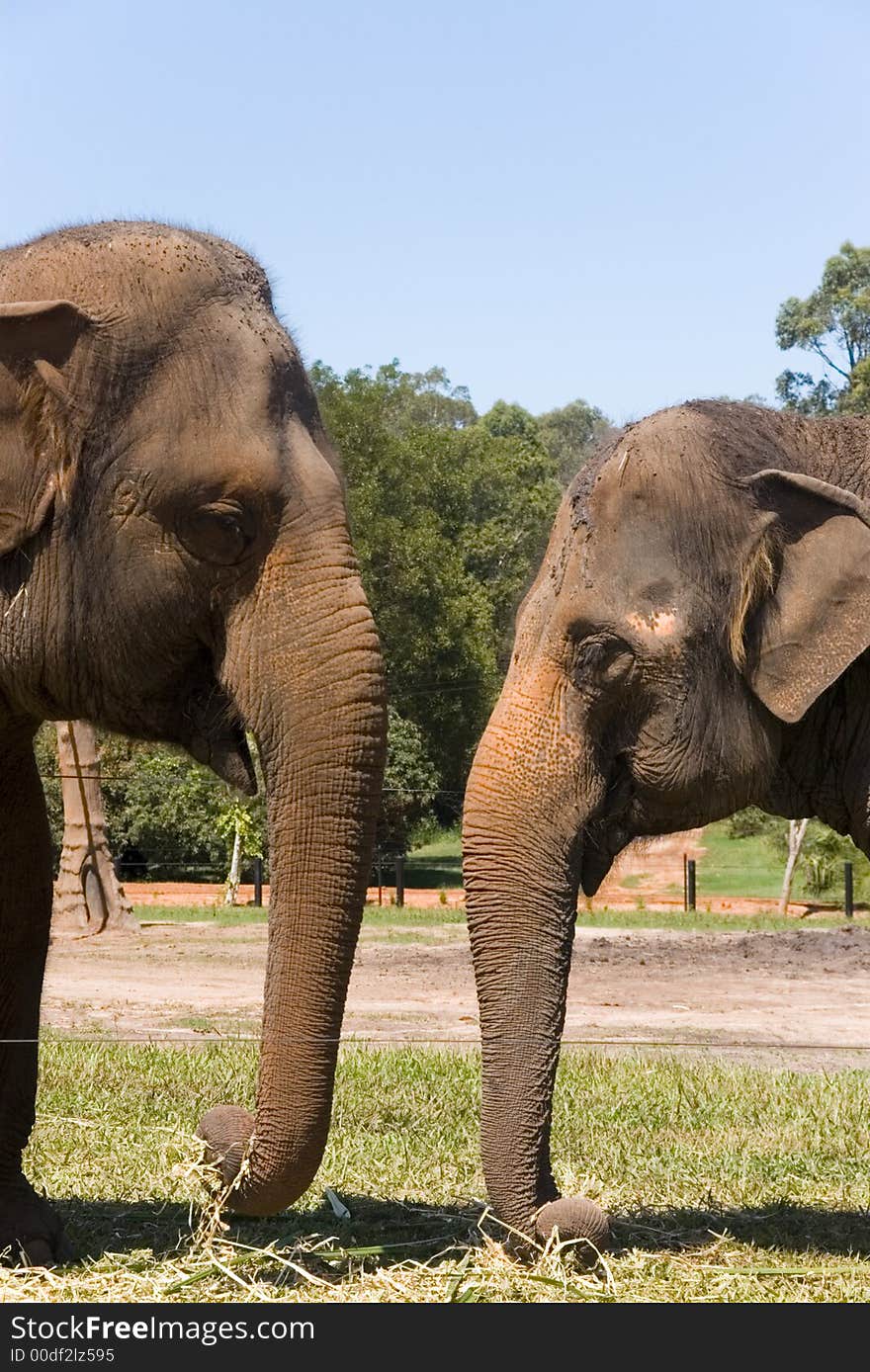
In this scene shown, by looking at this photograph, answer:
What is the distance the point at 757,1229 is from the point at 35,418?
124 inches

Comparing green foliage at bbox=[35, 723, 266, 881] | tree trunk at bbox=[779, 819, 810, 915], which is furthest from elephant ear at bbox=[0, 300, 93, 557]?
tree trunk at bbox=[779, 819, 810, 915]

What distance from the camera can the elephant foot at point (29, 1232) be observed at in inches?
185

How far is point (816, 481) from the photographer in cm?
512

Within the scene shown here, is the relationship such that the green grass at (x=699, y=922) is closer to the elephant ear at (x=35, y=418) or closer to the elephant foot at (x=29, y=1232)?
the elephant foot at (x=29, y=1232)

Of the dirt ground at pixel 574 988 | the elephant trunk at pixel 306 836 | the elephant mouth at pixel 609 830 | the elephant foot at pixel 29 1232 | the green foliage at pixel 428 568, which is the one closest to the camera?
the elephant trunk at pixel 306 836

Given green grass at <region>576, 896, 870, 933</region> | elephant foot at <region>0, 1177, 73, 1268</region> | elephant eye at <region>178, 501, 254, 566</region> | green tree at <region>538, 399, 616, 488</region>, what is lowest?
elephant foot at <region>0, 1177, 73, 1268</region>

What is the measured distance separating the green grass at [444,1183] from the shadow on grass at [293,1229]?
0.01 meters

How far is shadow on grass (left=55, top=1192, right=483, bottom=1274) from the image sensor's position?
4906mm

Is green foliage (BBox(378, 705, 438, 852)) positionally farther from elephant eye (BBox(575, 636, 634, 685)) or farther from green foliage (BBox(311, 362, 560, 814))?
elephant eye (BBox(575, 636, 634, 685))

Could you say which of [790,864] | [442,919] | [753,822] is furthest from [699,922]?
[753,822]

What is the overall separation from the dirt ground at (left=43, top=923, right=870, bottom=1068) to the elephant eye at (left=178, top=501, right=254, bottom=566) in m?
4.06

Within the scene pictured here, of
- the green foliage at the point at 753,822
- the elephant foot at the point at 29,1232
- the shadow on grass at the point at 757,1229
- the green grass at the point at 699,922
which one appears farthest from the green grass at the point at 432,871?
the elephant foot at the point at 29,1232
